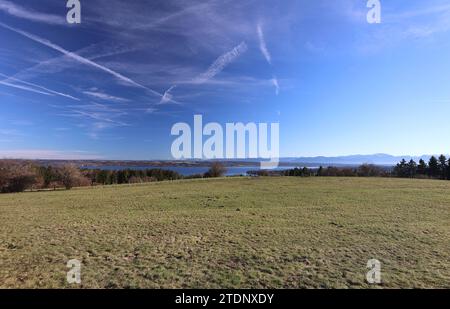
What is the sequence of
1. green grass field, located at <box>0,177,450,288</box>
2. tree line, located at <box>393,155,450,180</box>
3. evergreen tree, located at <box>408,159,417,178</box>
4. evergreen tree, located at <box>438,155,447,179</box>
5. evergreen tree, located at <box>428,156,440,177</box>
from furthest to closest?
evergreen tree, located at <box>408,159,417,178</box>, evergreen tree, located at <box>428,156,440,177</box>, tree line, located at <box>393,155,450,180</box>, evergreen tree, located at <box>438,155,447,179</box>, green grass field, located at <box>0,177,450,288</box>

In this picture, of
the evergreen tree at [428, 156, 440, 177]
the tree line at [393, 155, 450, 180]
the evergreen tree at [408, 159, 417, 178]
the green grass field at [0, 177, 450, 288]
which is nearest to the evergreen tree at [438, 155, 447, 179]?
the tree line at [393, 155, 450, 180]

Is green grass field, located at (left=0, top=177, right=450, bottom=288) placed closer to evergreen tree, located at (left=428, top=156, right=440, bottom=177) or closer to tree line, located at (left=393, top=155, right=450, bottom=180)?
tree line, located at (left=393, top=155, right=450, bottom=180)

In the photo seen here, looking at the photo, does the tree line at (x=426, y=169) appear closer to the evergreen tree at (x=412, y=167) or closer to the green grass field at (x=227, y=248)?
the evergreen tree at (x=412, y=167)

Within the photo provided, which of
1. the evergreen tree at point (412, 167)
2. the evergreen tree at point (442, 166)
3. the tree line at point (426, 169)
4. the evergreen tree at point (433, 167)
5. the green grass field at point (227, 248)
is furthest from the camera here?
the evergreen tree at point (412, 167)

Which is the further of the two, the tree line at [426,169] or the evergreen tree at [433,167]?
the evergreen tree at [433,167]

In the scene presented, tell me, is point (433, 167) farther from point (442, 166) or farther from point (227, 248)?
point (227, 248)

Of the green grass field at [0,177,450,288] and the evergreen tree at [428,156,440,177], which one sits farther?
the evergreen tree at [428,156,440,177]

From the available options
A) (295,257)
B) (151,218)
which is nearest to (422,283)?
(295,257)

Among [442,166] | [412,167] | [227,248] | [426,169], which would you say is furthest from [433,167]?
[227,248]

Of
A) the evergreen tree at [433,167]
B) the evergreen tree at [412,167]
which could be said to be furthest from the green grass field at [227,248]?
the evergreen tree at [412,167]

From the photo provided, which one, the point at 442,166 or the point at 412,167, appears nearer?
the point at 442,166

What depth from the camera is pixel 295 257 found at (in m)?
7.37
